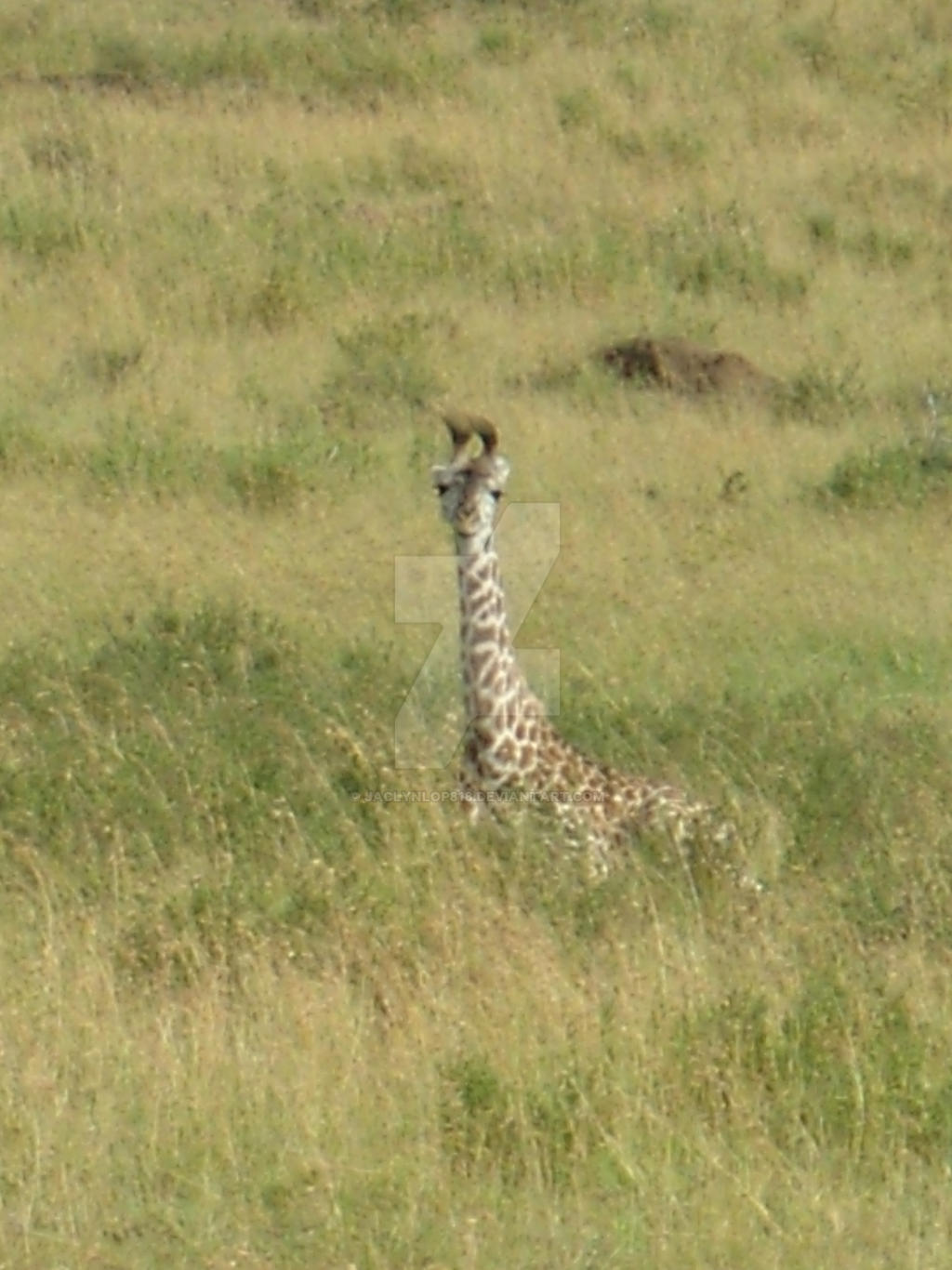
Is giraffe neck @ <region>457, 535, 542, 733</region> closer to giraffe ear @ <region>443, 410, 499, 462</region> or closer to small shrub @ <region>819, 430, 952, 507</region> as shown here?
giraffe ear @ <region>443, 410, 499, 462</region>

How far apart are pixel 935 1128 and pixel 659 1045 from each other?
0.57m

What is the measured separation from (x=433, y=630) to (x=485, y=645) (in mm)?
2008

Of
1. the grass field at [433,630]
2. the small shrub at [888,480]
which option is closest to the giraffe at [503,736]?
the grass field at [433,630]

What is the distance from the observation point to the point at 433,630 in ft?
30.9

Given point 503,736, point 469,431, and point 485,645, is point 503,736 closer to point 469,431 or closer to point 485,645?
point 485,645

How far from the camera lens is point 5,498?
10609mm

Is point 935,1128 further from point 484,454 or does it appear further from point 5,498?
point 5,498

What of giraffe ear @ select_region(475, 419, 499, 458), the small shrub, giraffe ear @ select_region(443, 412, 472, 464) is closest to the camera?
giraffe ear @ select_region(475, 419, 499, 458)

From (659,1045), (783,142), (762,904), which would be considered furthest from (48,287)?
(659,1045)

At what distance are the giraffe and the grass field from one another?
170 millimetres

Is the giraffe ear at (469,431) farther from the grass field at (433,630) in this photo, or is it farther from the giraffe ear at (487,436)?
the grass field at (433,630)

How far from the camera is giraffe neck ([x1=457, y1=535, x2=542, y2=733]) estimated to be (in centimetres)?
736

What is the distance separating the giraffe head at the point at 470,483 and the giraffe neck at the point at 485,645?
6cm

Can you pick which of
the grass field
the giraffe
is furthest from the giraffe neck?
the grass field
